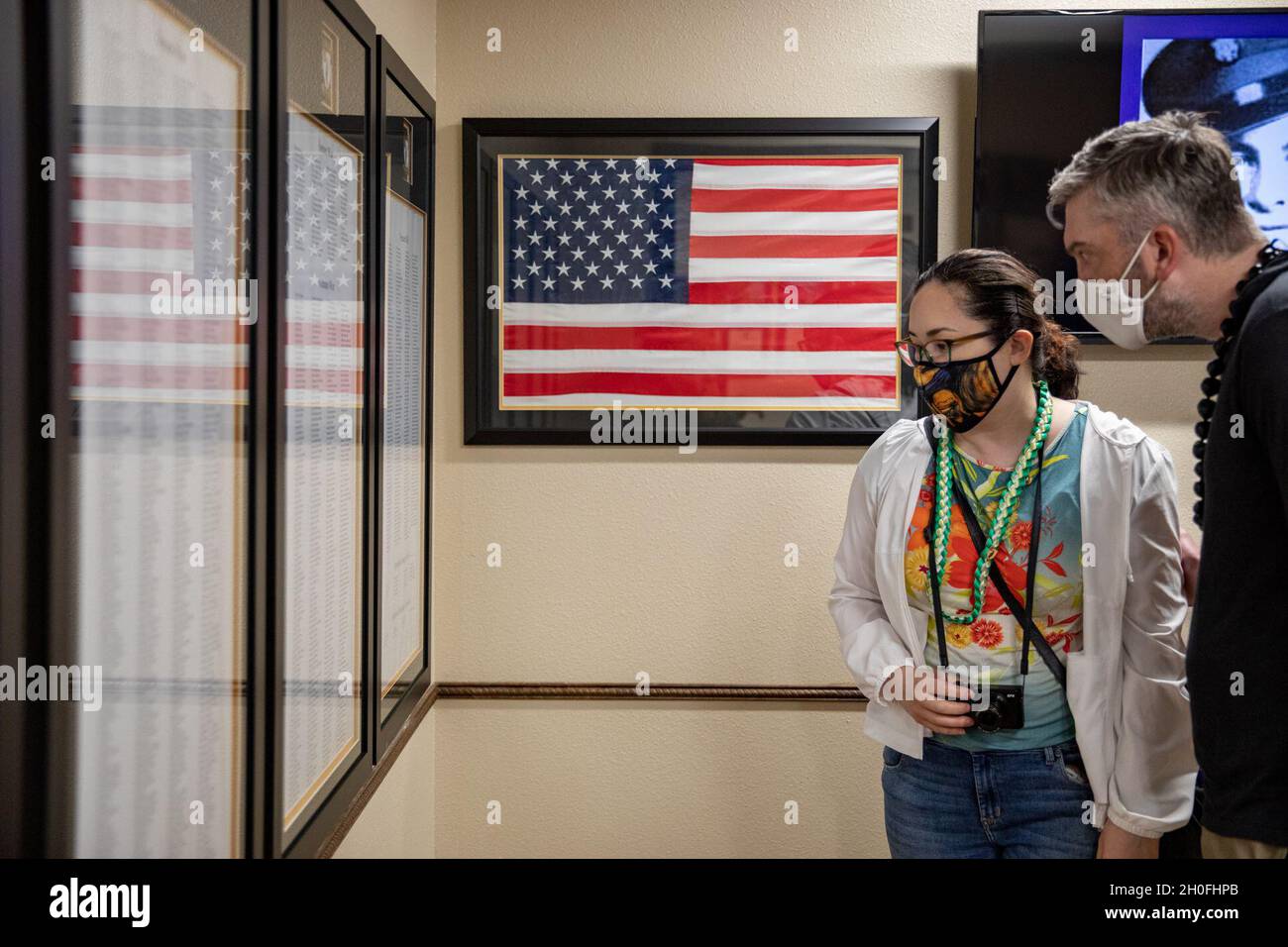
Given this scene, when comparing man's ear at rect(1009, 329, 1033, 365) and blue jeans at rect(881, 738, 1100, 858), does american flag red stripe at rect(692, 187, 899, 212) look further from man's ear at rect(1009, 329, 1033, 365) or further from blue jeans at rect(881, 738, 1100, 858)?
blue jeans at rect(881, 738, 1100, 858)

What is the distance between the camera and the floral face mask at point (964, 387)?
1.53 m

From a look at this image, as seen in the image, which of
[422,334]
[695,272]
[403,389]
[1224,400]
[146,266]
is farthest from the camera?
[695,272]

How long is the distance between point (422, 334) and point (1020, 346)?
1.40m

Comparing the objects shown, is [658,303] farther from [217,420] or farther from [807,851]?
[807,851]

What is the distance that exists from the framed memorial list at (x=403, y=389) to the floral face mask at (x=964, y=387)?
109cm

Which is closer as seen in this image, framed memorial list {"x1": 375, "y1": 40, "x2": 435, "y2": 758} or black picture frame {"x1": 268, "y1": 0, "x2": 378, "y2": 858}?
black picture frame {"x1": 268, "y1": 0, "x2": 378, "y2": 858}

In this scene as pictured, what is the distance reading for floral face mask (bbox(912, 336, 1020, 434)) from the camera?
5.01 ft

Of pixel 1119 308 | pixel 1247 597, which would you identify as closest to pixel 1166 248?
pixel 1119 308

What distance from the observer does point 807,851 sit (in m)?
2.36

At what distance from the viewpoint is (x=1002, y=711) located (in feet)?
4.63

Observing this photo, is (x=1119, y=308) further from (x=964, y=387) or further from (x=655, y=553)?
(x=655, y=553)

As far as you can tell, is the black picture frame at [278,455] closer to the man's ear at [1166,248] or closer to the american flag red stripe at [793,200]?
the american flag red stripe at [793,200]

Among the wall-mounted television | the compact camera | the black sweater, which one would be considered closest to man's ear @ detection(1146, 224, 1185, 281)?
the black sweater

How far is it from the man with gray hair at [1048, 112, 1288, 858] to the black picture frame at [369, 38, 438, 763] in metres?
1.31
